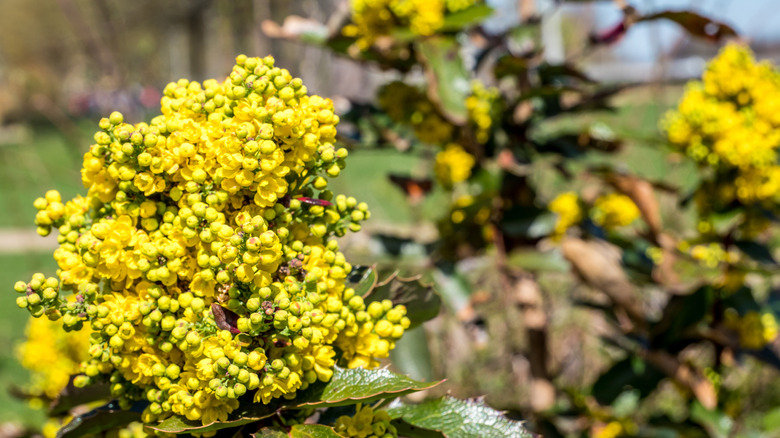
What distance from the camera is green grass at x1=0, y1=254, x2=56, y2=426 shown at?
9.73 feet

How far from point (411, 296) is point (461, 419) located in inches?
6.9

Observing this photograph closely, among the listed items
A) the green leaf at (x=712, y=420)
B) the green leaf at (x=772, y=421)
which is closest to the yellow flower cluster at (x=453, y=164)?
the green leaf at (x=712, y=420)

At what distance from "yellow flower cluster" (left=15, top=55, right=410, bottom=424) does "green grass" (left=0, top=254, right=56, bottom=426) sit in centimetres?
169

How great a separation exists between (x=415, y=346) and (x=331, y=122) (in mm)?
708

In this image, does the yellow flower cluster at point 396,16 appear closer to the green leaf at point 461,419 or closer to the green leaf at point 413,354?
the green leaf at point 413,354

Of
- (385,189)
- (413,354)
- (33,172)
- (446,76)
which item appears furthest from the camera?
(385,189)

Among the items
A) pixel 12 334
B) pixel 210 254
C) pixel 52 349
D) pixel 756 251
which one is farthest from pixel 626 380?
pixel 12 334

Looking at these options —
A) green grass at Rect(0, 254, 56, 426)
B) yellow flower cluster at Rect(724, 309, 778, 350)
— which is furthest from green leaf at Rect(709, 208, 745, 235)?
green grass at Rect(0, 254, 56, 426)

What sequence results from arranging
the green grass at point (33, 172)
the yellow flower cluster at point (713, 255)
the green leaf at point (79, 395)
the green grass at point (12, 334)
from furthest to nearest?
the green grass at point (12, 334)
the green grass at point (33, 172)
the yellow flower cluster at point (713, 255)
the green leaf at point (79, 395)

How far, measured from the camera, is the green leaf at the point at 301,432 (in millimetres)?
711

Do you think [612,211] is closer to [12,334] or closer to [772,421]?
[772,421]

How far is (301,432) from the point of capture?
0.73 m

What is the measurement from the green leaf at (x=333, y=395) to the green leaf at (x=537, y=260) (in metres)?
0.91

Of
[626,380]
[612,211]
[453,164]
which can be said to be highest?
[453,164]
